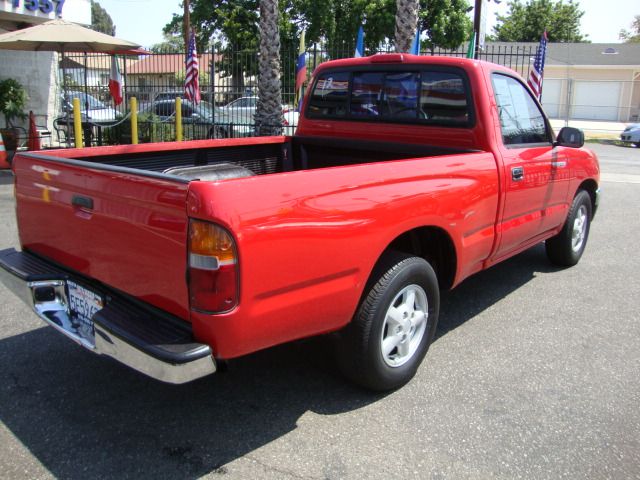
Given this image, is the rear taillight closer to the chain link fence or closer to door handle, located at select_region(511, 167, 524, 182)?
door handle, located at select_region(511, 167, 524, 182)

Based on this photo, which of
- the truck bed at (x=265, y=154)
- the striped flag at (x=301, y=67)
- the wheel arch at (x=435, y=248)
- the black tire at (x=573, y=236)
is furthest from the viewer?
the striped flag at (x=301, y=67)

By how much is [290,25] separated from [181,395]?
32.1 meters

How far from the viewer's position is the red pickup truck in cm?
244

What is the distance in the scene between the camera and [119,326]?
8.57 ft

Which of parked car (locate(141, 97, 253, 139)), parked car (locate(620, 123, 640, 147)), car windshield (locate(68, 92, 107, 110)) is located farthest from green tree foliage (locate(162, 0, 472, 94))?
parked car (locate(141, 97, 253, 139))

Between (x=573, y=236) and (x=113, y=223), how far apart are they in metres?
4.66

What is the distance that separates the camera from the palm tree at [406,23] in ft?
36.4

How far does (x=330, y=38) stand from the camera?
1289 inches

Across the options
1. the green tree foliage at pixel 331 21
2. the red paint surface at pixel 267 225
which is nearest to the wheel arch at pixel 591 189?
the red paint surface at pixel 267 225

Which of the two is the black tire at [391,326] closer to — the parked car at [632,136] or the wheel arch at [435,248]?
the wheel arch at [435,248]

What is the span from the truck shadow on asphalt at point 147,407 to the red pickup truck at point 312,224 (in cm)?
48

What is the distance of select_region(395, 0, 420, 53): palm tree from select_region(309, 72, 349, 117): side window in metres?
6.72

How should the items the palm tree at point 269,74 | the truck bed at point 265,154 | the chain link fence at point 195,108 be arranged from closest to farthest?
the truck bed at point 265,154 → the palm tree at point 269,74 → the chain link fence at point 195,108

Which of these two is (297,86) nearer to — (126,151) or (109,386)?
(126,151)
